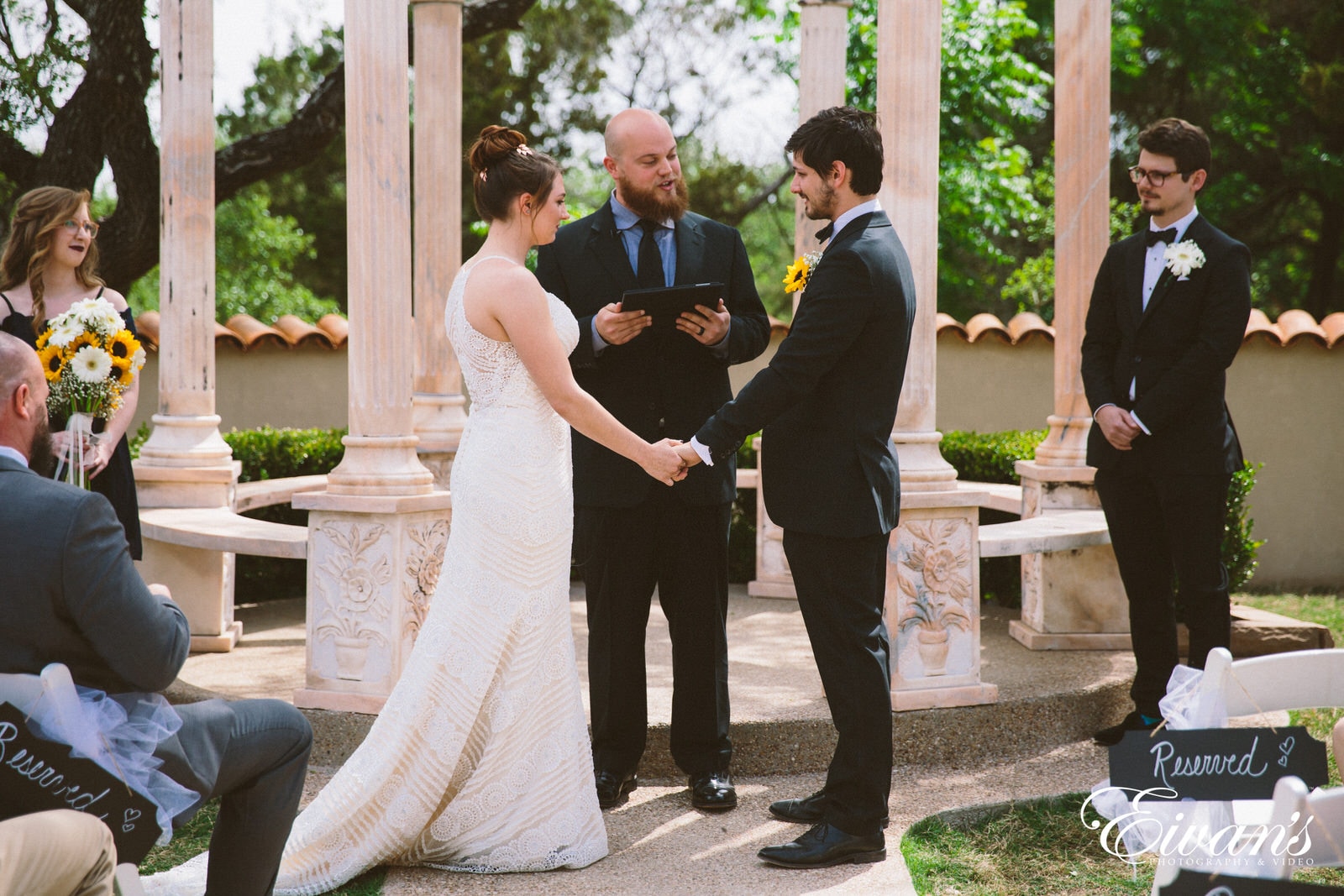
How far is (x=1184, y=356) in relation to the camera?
16.4 ft

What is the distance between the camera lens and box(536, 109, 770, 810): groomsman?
14.4 ft

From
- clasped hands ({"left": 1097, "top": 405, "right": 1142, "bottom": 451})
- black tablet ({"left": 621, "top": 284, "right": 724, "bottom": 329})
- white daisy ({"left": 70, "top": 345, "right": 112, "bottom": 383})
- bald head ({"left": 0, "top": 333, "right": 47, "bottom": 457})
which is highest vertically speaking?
black tablet ({"left": 621, "top": 284, "right": 724, "bottom": 329})

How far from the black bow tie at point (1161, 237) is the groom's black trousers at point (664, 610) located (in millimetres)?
2266

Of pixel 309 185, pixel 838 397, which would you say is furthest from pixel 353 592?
pixel 309 185

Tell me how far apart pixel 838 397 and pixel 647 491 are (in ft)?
2.80

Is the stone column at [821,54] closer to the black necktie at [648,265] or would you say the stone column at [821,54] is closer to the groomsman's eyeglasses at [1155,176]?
the groomsman's eyeglasses at [1155,176]

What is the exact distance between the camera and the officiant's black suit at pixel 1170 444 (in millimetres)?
4957

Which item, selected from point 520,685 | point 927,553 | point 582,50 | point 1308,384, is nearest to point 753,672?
point 927,553

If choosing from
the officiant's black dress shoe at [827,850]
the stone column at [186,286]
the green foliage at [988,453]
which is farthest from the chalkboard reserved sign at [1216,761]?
the green foliage at [988,453]

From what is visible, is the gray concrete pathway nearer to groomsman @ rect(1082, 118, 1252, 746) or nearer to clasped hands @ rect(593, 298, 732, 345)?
groomsman @ rect(1082, 118, 1252, 746)

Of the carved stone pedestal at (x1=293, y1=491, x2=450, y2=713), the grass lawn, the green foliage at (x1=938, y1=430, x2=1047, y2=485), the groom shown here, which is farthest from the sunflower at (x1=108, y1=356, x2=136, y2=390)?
the green foliage at (x1=938, y1=430, x2=1047, y2=485)

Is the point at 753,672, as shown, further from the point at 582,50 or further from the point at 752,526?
the point at 582,50

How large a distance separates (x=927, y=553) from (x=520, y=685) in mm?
2103

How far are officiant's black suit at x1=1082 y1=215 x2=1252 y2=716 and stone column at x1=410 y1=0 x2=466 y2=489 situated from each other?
4.14 m
